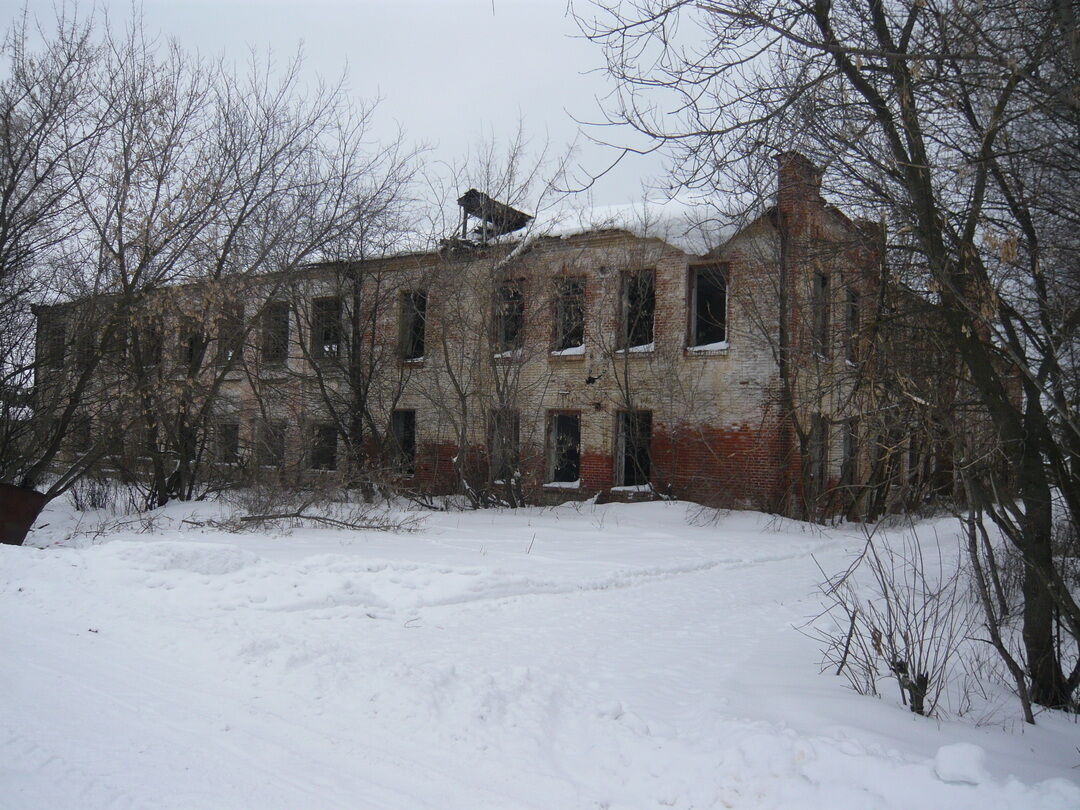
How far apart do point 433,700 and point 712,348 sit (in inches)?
586

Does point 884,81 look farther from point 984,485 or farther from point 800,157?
point 984,485

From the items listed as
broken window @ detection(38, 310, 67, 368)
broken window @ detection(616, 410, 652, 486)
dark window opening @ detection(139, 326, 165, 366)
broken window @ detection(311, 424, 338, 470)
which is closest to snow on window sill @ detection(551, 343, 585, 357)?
broken window @ detection(616, 410, 652, 486)

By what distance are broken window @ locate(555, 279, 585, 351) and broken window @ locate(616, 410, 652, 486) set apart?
2.29 metres

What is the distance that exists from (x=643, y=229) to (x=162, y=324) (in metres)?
10.7

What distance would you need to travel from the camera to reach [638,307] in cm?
1978

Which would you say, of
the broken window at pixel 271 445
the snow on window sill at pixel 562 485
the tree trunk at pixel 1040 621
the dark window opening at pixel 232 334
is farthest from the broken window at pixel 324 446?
the tree trunk at pixel 1040 621

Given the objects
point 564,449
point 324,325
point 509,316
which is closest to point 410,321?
point 324,325

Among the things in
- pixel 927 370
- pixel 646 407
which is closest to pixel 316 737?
pixel 927 370

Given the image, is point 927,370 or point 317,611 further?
point 317,611

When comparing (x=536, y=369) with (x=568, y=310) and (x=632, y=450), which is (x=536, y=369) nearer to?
(x=568, y=310)

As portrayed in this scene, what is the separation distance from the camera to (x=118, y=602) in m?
7.33

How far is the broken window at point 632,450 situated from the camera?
19.9m

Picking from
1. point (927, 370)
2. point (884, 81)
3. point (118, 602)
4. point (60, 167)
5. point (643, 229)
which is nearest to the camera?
point (884, 81)

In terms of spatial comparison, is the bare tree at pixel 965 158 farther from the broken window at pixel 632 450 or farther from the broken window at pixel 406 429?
the broken window at pixel 406 429
